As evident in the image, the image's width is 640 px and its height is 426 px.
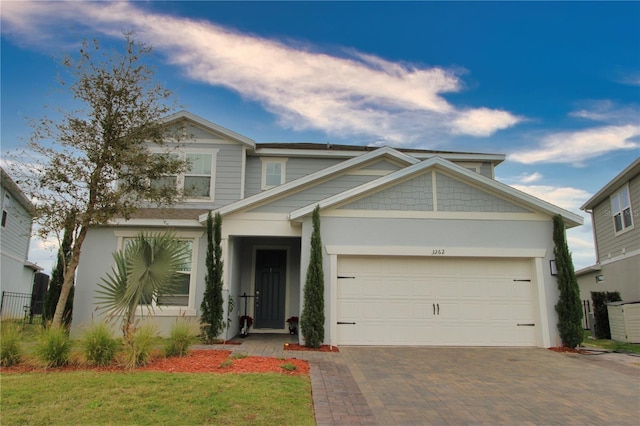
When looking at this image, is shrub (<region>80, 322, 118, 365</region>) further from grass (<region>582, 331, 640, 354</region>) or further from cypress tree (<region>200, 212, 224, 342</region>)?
grass (<region>582, 331, 640, 354</region>)

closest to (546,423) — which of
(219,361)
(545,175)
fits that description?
(219,361)

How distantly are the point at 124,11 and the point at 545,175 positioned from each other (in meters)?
14.9

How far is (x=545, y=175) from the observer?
15.7m

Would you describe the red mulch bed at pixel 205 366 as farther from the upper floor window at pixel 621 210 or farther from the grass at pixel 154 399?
the upper floor window at pixel 621 210

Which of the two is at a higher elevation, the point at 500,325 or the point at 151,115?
the point at 151,115

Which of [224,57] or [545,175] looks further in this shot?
[545,175]

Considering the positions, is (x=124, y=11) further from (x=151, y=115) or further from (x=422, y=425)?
(x=422, y=425)

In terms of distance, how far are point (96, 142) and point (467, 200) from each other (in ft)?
30.0

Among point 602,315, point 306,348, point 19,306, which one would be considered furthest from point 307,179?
point 19,306

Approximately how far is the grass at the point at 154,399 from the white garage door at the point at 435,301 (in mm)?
4289

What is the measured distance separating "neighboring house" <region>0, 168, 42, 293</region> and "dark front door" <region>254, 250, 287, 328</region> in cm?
972

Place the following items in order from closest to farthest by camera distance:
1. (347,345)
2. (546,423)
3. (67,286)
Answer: (546,423), (67,286), (347,345)

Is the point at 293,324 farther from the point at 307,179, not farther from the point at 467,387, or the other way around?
the point at 467,387

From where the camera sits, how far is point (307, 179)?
1241cm
